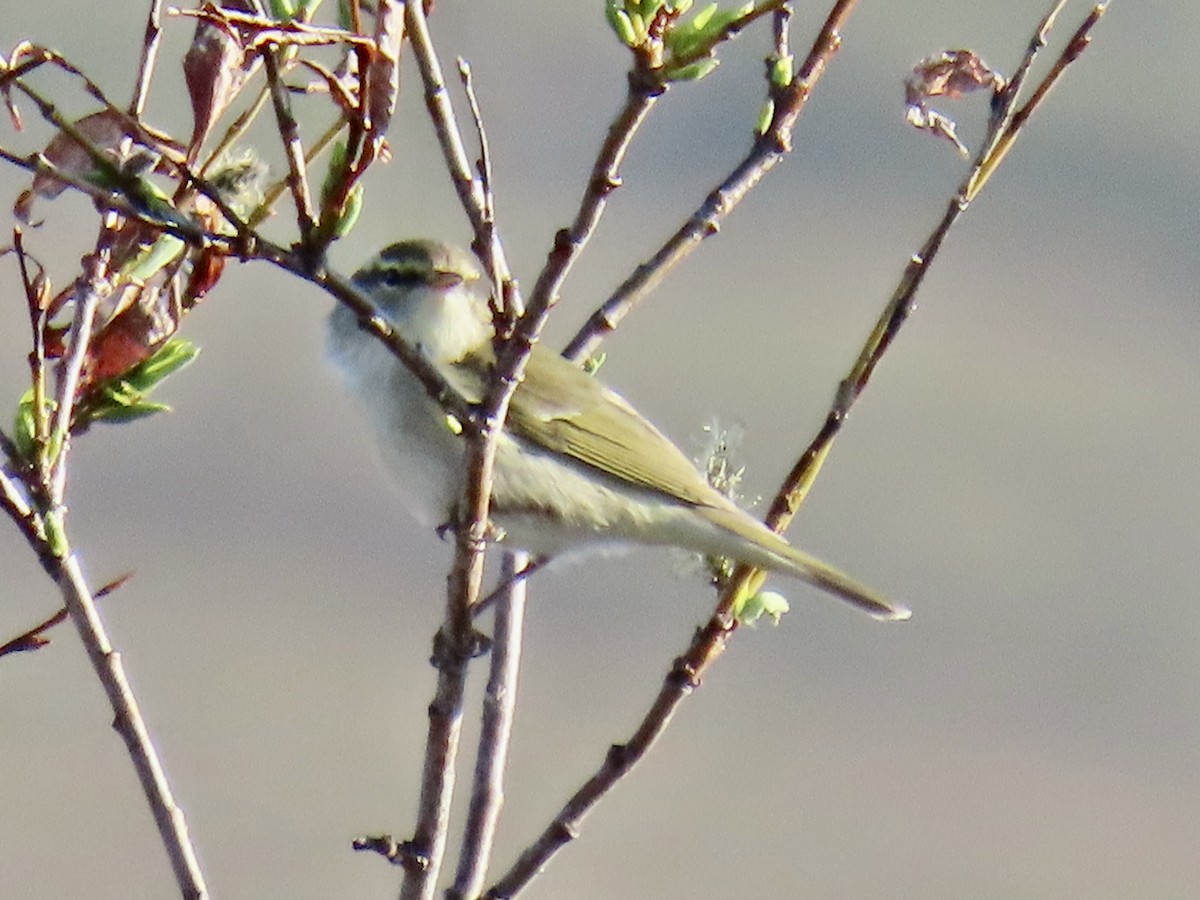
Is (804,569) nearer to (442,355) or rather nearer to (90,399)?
(442,355)

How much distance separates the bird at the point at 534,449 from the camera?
2.87 m

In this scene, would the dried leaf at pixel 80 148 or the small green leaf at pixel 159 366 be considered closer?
the dried leaf at pixel 80 148

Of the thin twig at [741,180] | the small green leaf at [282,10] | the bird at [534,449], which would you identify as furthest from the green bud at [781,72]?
the bird at [534,449]

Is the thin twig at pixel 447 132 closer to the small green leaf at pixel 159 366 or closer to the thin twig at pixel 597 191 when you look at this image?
the thin twig at pixel 597 191

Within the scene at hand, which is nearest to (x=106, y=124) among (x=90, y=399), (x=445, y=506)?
(x=90, y=399)

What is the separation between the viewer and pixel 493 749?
202 cm

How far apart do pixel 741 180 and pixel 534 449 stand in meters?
1.40

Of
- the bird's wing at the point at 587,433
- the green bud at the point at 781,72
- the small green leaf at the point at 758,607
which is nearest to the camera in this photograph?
the green bud at the point at 781,72

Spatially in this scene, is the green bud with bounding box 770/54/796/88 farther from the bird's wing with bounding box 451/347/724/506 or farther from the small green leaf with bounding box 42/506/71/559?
the bird's wing with bounding box 451/347/724/506

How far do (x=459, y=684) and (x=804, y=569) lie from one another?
114 cm

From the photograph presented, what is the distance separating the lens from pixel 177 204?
58.5 inches

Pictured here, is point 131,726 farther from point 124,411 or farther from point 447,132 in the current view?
point 447,132

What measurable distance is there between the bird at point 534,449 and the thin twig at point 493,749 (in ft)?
1.66

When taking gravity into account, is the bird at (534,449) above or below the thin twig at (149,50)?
above
